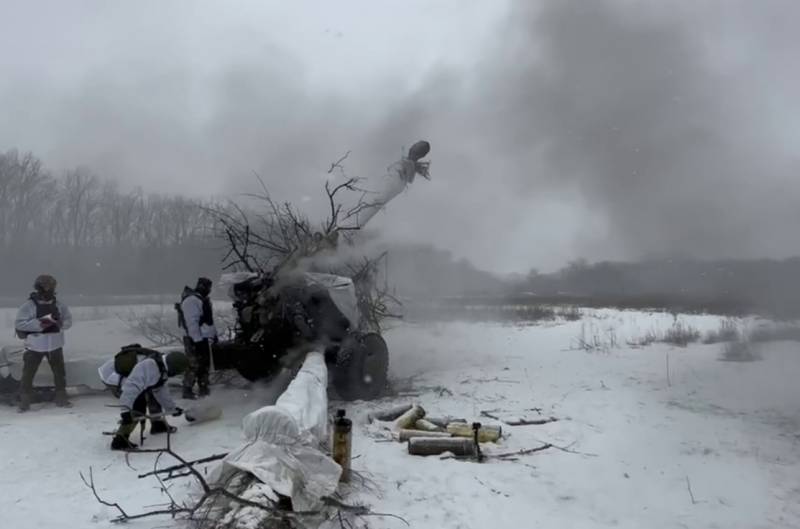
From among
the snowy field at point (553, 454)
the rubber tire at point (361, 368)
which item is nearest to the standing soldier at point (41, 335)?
the snowy field at point (553, 454)

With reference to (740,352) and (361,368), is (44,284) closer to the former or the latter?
(361,368)

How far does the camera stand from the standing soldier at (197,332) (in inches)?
323

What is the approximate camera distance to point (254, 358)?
355 inches

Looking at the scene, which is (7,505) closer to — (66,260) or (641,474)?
(641,474)

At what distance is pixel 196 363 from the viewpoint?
27.7 feet

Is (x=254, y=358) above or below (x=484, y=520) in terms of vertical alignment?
above

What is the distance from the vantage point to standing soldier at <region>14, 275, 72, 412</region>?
24.6 feet

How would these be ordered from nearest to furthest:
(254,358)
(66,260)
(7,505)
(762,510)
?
(7,505) → (762,510) → (254,358) → (66,260)

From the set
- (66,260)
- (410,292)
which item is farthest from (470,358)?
(66,260)

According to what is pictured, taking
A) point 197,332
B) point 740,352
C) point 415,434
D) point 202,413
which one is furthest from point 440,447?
point 740,352

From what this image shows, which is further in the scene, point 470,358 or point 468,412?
point 470,358

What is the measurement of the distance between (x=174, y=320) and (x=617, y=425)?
49.8 ft

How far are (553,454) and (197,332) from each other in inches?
206

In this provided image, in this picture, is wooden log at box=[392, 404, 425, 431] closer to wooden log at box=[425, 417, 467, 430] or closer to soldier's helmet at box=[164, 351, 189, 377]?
wooden log at box=[425, 417, 467, 430]
